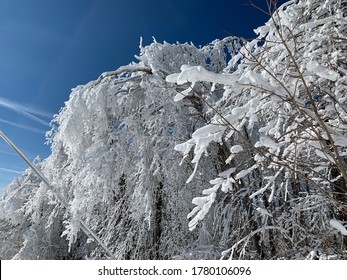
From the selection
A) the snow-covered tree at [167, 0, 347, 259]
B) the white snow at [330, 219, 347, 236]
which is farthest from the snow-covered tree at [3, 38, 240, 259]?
the white snow at [330, 219, 347, 236]

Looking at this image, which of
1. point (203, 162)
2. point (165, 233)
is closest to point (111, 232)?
point (165, 233)

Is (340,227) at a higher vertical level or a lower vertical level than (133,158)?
lower

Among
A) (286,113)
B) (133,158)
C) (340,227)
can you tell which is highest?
(133,158)

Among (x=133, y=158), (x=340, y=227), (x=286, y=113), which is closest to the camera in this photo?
(x=340, y=227)

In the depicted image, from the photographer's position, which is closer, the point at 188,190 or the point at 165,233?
the point at 188,190

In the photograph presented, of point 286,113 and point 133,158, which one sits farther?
point 133,158

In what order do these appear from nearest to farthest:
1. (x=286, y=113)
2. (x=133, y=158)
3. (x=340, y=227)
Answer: (x=340, y=227), (x=286, y=113), (x=133, y=158)

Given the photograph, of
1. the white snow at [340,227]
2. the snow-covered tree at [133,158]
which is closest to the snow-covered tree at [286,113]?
the white snow at [340,227]

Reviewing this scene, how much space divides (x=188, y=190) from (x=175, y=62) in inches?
96.6

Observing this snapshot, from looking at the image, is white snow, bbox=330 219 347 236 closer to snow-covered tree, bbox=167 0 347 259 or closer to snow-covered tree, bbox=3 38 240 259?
snow-covered tree, bbox=167 0 347 259

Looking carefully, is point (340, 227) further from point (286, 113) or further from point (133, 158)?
point (133, 158)

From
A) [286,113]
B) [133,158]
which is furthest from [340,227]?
[133,158]
